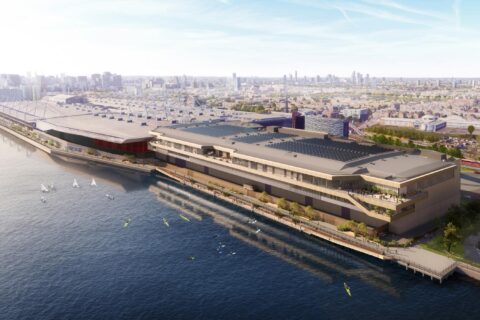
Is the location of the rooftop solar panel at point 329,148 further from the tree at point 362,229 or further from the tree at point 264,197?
the tree at point 362,229

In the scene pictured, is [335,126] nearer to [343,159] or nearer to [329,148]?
[329,148]

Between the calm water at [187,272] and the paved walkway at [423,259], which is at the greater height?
the paved walkway at [423,259]

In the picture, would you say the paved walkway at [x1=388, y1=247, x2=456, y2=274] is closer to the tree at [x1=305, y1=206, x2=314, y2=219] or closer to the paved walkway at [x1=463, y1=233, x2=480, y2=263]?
the paved walkway at [x1=463, y1=233, x2=480, y2=263]

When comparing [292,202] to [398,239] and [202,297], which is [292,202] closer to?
[398,239]

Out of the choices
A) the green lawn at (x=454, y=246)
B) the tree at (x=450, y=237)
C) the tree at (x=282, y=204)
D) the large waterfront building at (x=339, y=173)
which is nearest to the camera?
the green lawn at (x=454, y=246)

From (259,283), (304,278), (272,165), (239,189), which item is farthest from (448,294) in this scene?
(239,189)

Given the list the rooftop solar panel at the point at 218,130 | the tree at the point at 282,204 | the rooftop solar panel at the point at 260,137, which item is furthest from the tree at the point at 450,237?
the rooftop solar panel at the point at 218,130

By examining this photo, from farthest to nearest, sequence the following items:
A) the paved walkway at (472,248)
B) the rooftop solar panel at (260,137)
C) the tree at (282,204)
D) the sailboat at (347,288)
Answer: the rooftop solar panel at (260,137) < the tree at (282,204) < the paved walkway at (472,248) < the sailboat at (347,288)
